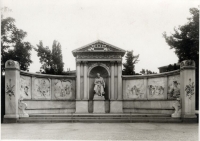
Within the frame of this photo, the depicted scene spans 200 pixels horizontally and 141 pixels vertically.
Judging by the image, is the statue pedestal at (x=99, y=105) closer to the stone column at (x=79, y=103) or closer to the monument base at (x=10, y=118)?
the stone column at (x=79, y=103)

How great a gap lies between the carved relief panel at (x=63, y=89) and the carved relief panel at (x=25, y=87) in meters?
2.88

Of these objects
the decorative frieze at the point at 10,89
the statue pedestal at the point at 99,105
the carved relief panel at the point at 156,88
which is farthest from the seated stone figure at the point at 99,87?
the decorative frieze at the point at 10,89

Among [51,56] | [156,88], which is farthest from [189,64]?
[51,56]

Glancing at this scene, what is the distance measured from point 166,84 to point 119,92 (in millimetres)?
4054

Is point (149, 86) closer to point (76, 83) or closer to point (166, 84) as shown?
point (166, 84)

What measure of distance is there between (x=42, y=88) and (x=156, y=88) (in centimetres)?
853

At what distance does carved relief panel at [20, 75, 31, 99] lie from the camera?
19.0 meters

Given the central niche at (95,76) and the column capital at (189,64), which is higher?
the column capital at (189,64)

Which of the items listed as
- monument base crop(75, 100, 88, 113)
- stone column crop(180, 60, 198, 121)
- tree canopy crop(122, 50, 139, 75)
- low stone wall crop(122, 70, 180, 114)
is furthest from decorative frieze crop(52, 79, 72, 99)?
tree canopy crop(122, 50, 139, 75)

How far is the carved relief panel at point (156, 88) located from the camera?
2099 cm

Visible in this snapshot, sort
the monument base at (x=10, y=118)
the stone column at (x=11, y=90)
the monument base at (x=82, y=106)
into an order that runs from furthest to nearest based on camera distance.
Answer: the monument base at (x=82, y=106) → the stone column at (x=11, y=90) → the monument base at (x=10, y=118)

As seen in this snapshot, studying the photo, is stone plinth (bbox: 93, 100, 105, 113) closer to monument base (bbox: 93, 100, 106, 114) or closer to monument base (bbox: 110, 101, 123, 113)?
monument base (bbox: 93, 100, 106, 114)

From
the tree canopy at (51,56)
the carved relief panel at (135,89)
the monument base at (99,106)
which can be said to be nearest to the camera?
the monument base at (99,106)

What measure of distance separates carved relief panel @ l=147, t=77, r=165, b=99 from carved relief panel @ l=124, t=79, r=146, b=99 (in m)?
0.59
